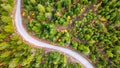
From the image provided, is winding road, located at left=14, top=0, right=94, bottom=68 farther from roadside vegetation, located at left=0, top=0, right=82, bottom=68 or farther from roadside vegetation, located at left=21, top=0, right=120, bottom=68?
roadside vegetation, located at left=0, top=0, right=82, bottom=68

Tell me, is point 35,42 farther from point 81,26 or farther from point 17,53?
point 81,26

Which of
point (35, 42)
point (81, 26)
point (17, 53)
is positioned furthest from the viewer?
point (81, 26)

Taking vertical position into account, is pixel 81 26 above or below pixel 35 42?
above

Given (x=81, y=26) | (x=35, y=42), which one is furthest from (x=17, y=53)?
(x=81, y=26)

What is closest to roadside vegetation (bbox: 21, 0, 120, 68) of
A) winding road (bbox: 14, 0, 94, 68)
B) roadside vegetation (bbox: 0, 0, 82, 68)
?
winding road (bbox: 14, 0, 94, 68)

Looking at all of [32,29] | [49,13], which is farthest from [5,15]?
[49,13]

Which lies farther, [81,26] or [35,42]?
[81,26]

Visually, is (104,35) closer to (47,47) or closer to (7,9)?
(47,47)

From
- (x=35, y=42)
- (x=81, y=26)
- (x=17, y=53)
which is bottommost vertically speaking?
(x=17, y=53)
